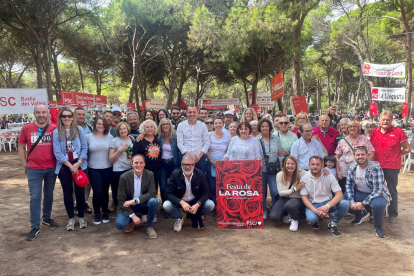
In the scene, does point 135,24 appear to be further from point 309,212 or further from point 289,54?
point 309,212

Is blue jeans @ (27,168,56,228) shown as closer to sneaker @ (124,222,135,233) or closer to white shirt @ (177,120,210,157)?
sneaker @ (124,222,135,233)

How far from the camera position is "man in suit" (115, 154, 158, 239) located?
14.0ft

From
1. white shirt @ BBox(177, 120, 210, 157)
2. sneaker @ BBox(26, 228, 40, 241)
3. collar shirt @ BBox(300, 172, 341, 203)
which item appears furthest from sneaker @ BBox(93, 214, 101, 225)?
collar shirt @ BBox(300, 172, 341, 203)

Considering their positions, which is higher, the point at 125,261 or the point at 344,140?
the point at 344,140

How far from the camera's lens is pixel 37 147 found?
13.8 ft

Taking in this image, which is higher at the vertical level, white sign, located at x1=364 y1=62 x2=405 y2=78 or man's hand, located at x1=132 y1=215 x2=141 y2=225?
white sign, located at x1=364 y1=62 x2=405 y2=78

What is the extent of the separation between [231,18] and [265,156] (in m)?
14.7

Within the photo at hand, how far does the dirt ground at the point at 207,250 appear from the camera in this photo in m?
3.33

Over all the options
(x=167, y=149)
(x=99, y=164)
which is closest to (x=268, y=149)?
(x=167, y=149)

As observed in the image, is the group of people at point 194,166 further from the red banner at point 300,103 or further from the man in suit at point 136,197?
the red banner at point 300,103

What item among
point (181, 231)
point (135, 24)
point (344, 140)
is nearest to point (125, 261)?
point (181, 231)

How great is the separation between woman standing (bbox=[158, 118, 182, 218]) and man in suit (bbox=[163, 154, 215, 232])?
0.58m

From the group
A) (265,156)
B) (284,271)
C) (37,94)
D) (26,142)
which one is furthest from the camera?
(37,94)

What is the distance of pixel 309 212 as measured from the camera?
4379 mm
